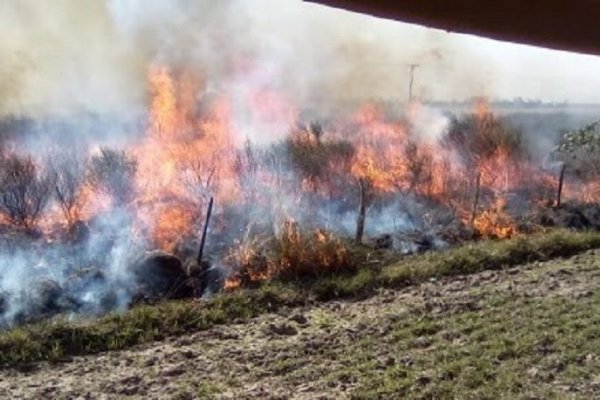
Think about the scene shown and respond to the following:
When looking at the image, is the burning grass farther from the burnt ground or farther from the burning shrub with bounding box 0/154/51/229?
the burning shrub with bounding box 0/154/51/229

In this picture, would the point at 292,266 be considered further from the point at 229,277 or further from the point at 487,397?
the point at 487,397

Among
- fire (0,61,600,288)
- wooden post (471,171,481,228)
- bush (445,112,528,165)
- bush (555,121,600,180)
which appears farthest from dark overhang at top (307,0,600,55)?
bush (445,112,528,165)

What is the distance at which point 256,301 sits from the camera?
9500 millimetres

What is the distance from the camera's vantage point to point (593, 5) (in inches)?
33.0

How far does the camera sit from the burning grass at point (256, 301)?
316 inches

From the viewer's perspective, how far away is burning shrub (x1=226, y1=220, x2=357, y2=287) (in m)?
10.6

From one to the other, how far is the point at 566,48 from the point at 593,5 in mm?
171

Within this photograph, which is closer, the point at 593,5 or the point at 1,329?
the point at 593,5

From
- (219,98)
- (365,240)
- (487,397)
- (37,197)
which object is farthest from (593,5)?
(219,98)

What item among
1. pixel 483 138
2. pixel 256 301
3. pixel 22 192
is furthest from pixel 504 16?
pixel 483 138

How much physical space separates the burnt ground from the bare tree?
581cm

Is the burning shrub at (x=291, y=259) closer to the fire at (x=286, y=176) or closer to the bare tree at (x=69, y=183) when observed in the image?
the fire at (x=286, y=176)

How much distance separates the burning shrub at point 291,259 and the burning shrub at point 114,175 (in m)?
4.06

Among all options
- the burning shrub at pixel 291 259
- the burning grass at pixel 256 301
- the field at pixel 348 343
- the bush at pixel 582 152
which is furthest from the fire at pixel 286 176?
the field at pixel 348 343
